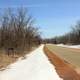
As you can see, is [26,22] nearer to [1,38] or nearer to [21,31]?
[21,31]

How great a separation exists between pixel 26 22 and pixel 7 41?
25.5 meters

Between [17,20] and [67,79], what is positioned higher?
[17,20]

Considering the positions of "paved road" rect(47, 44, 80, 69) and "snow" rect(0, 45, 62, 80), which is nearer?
"snow" rect(0, 45, 62, 80)

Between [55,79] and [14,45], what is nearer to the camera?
[55,79]

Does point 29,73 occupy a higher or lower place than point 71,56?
higher

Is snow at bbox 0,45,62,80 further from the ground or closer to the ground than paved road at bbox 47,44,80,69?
further from the ground

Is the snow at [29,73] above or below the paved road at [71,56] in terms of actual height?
above

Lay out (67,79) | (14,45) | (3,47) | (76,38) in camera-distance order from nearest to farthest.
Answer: (67,79)
(3,47)
(14,45)
(76,38)

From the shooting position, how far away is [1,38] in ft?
140

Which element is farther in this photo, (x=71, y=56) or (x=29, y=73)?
(x=71, y=56)

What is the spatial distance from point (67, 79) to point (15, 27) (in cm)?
4743

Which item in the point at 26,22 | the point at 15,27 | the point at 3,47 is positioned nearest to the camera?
the point at 3,47

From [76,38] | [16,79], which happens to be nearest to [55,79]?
[16,79]

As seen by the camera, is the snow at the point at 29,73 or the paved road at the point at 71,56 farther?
the paved road at the point at 71,56
